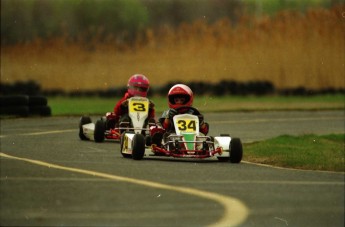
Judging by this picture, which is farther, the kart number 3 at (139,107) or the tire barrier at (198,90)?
the tire barrier at (198,90)

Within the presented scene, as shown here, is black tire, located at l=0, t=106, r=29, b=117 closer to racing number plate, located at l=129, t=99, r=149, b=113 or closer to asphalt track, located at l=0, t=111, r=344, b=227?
asphalt track, located at l=0, t=111, r=344, b=227

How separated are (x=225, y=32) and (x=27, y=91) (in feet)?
34.3

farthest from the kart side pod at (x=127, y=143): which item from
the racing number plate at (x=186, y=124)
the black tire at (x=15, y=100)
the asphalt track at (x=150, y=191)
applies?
the black tire at (x=15, y=100)

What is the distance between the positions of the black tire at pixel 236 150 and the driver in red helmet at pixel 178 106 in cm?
63

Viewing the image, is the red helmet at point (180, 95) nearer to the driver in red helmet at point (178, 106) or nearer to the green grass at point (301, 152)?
the driver in red helmet at point (178, 106)

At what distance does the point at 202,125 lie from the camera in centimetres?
1722

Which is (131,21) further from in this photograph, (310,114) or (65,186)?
(65,186)

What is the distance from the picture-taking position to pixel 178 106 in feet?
56.8

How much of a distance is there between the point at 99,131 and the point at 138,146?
436 centimetres

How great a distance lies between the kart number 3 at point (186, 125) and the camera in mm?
16938

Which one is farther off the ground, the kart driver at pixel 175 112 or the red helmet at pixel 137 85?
the red helmet at pixel 137 85

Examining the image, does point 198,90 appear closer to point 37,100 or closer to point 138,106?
point 37,100

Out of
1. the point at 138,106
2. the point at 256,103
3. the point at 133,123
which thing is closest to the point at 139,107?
the point at 138,106

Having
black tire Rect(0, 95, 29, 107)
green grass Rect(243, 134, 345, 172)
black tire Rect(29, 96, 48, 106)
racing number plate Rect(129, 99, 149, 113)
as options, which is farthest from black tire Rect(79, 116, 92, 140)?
black tire Rect(29, 96, 48, 106)
